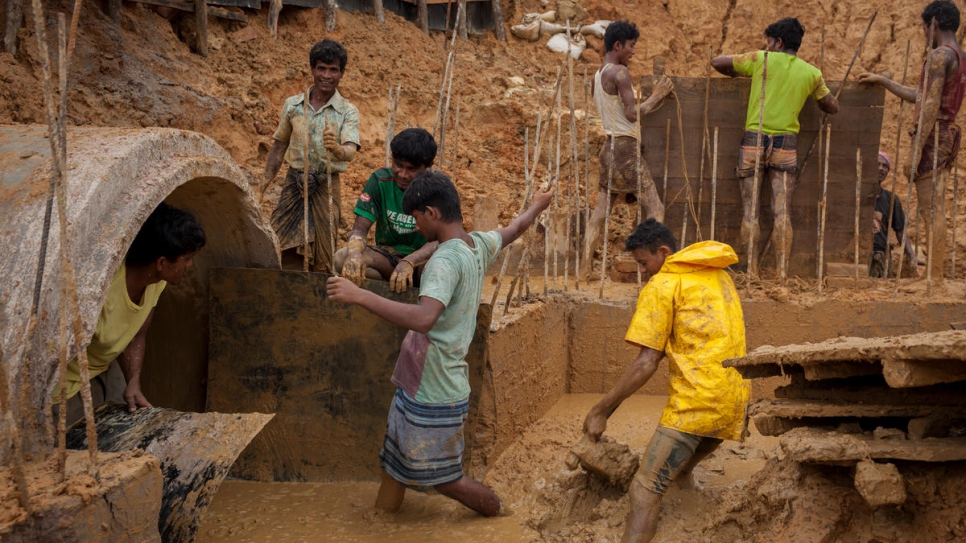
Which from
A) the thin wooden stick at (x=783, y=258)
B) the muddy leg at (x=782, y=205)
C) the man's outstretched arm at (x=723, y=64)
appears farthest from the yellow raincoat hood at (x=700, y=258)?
the man's outstretched arm at (x=723, y=64)

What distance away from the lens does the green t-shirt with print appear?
4133mm

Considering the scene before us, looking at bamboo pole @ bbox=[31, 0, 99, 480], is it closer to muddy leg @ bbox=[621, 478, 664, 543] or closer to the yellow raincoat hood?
muddy leg @ bbox=[621, 478, 664, 543]

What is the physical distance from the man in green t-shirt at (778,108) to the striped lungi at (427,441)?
147 inches

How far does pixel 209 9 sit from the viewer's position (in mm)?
9945

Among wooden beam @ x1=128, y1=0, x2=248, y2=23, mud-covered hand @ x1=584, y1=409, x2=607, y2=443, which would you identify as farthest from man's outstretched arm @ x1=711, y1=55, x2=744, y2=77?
wooden beam @ x1=128, y1=0, x2=248, y2=23

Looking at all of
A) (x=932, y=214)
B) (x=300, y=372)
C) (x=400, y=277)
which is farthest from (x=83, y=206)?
(x=932, y=214)

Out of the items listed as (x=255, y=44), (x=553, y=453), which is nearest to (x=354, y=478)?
(x=553, y=453)

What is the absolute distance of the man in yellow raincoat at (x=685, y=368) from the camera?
333cm

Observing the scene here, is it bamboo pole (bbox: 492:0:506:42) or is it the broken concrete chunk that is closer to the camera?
the broken concrete chunk

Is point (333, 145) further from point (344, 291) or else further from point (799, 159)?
point (799, 159)

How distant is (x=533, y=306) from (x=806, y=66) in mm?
3158

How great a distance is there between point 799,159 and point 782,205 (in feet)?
2.12

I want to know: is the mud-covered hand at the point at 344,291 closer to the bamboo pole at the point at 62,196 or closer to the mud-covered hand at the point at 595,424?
the bamboo pole at the point at 62,196

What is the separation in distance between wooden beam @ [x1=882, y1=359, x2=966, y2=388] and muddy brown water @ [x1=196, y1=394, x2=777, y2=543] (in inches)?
55.1
